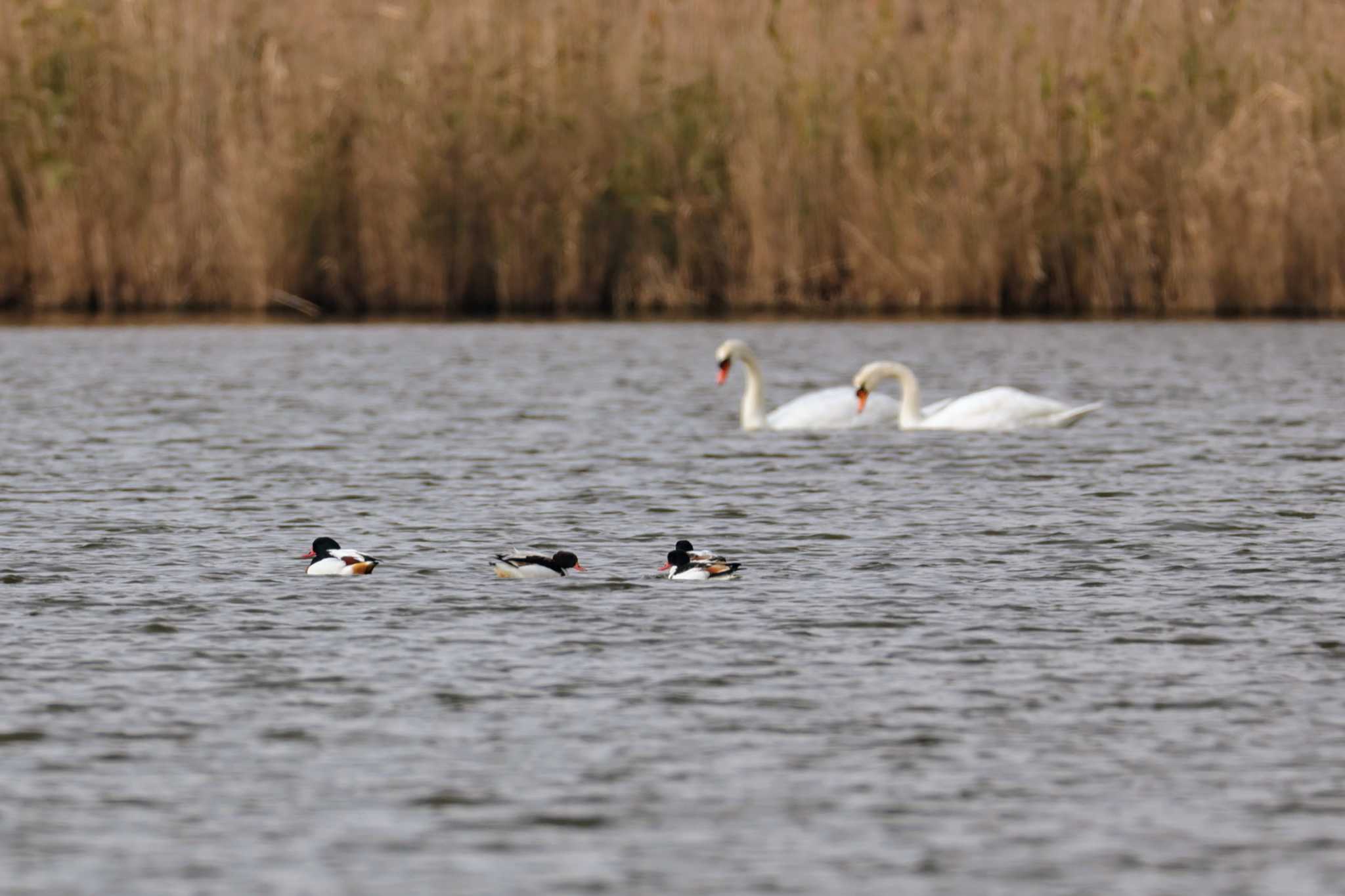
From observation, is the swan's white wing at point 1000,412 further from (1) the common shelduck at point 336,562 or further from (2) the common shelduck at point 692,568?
(1) the common shelduck at point 336,562

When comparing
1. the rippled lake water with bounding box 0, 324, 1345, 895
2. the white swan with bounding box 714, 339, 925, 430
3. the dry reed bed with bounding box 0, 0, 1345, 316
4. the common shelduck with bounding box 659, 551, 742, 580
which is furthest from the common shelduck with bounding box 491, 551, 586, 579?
the dry reed bed with bounding box 0, 0, 1345, 316

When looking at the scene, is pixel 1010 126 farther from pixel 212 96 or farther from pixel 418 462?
pixel 418 462

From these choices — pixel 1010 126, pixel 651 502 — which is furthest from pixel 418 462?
pixel 1010 126

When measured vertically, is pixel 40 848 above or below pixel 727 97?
below

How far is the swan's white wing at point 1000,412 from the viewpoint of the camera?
15.8 meters

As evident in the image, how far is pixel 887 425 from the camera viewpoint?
55.2ft

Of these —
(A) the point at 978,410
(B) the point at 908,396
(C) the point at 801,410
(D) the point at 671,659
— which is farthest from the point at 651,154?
(D) the point at 671,659

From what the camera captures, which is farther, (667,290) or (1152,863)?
(667,290)

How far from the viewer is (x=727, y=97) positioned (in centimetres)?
2359

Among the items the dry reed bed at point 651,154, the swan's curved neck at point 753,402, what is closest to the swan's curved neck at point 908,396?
the swan's curved neck at point 753,402

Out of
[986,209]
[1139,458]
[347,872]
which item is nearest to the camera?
[347,872]

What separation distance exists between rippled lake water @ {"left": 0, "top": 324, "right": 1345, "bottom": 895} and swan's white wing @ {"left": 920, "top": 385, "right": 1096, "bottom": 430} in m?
0.12

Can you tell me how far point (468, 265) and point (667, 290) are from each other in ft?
6.22

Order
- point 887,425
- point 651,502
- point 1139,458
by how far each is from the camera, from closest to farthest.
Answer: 1. point 651,502
2. point 1139,458
3. point 887,425
